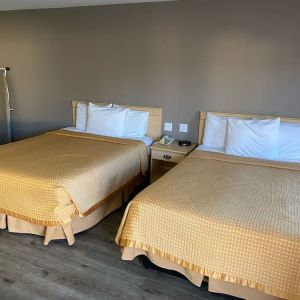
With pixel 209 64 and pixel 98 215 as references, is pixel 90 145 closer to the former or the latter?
pixel 98 215

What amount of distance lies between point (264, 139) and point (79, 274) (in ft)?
6.68

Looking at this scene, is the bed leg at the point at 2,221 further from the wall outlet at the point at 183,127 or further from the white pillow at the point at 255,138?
the white pillow at the point at 255,138

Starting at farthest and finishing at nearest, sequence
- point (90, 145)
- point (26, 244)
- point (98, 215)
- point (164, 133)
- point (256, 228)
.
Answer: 1. point (164, 133)
2. point (90, 145)
3. point (98, 215)
4. point (26, 244)
5. point (256, 228)

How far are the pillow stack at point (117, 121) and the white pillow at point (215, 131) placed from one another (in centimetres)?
79

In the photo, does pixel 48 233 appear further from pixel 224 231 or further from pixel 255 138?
pixel 255 138

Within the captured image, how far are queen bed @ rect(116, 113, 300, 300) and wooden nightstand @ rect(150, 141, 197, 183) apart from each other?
0.87m

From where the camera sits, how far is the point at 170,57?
3.33 metres

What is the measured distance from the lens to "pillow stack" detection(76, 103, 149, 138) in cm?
351

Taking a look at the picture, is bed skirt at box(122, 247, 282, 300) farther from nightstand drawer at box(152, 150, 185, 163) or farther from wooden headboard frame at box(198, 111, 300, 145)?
wooden headboard frame at box(198, 111, 300, 145)

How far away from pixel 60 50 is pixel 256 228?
11.4 feet

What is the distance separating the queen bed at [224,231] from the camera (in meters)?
1.54

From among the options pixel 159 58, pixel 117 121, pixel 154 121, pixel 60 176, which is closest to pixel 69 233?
pixel 60 176

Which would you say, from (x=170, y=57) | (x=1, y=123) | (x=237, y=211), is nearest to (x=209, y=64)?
(x=170, y=57)

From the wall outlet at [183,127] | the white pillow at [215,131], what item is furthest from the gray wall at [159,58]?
the white pillow at [215,131]
